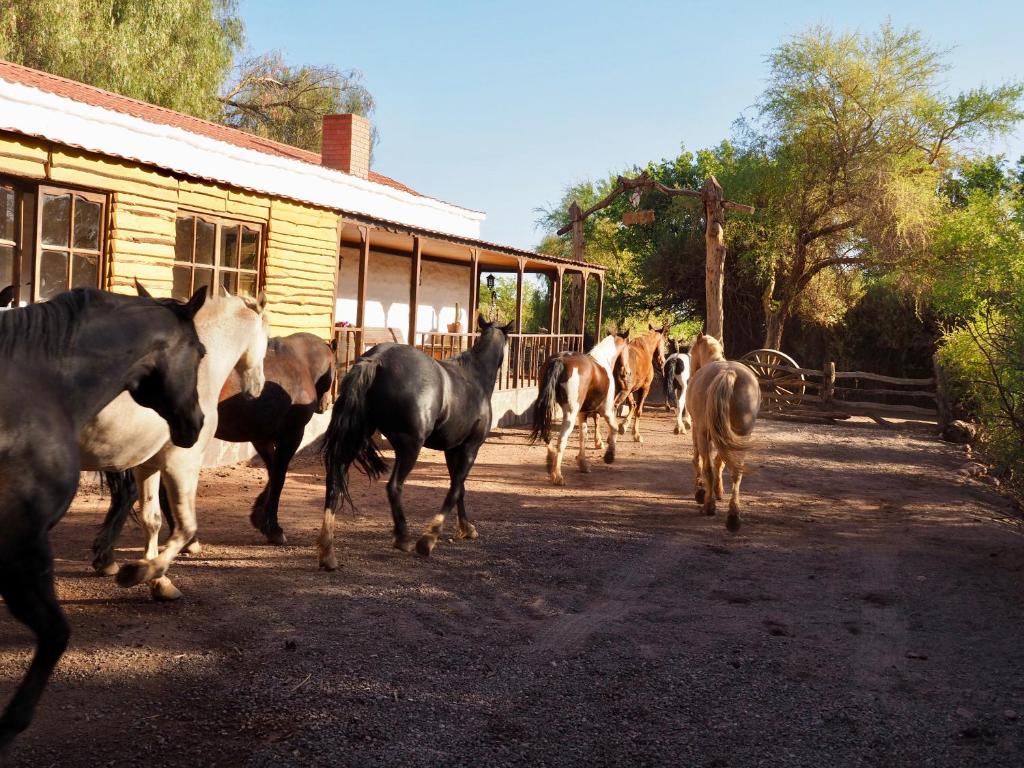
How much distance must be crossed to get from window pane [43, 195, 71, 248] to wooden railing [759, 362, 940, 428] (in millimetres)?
15264

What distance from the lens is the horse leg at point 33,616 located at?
9.86 feet

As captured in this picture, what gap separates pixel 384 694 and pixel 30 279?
6536 millimetres

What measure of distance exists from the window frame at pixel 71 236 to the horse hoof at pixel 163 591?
4.04 m

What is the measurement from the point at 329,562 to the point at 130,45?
19.0m

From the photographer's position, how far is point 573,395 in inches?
432

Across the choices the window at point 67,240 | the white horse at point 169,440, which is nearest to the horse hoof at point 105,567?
the white horse at point 169,440

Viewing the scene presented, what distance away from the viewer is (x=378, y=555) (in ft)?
21.2

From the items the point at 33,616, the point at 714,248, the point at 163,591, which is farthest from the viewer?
the point at 714,248

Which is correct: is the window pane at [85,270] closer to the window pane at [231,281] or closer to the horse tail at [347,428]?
the window pane at [231,281]

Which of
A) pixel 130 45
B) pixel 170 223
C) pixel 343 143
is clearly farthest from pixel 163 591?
pixel 130 45

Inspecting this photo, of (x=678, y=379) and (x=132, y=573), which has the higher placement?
(x=678, y=379)

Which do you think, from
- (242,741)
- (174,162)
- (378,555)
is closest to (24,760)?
(242,741)

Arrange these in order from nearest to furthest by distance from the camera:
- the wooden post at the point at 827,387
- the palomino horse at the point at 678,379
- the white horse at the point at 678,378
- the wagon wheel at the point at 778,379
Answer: the palomino horse at the point at 678,379
the white horse at the point at 678,378
the wooden post at the point at 827,387
the wagon wheel at the point at 778,379

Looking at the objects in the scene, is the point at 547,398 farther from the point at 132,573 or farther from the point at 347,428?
the point at 132,573
